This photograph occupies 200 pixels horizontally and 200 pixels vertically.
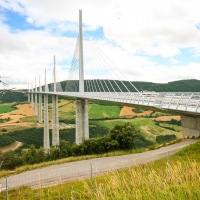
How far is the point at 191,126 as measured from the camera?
18.5 metres

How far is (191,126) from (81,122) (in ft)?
80.0

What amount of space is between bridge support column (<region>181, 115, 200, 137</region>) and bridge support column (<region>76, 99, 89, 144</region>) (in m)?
22.6

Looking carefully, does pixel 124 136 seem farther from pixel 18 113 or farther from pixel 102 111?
→ pixel 18 113

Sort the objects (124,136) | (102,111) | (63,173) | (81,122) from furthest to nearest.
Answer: (102,111) → (81,122) → (124,136) → (63,173)

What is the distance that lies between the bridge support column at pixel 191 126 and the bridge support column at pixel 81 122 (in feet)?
74.1

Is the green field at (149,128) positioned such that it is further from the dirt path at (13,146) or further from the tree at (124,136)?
the tree at (124,136)

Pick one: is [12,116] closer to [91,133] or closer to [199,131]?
[91,133]

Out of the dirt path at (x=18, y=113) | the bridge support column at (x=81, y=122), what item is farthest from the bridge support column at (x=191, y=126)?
the dirt path at (x=18, y=113)

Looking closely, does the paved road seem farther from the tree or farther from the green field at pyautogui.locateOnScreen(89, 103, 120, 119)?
the green field at pyautogui.locateOnScreen(89, 103, 120, 119)

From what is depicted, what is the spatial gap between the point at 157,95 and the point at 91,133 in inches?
2035

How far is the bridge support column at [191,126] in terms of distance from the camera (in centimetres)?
1790

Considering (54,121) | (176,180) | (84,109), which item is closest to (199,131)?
(176,180)

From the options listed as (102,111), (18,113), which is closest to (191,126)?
(102,111)

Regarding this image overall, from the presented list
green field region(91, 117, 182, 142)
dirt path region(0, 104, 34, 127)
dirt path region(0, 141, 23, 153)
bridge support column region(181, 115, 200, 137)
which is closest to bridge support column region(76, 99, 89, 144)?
bridge support column region(181, 115, 200, 137)
